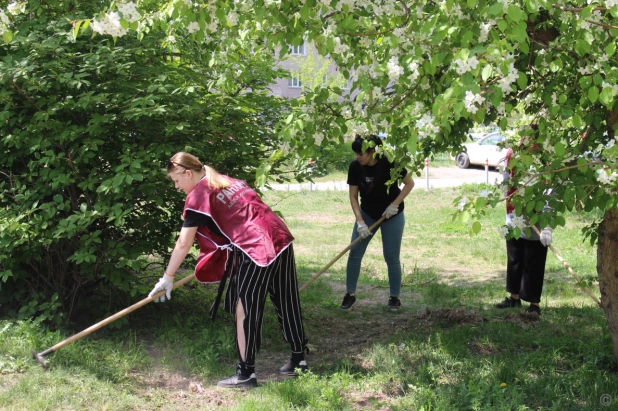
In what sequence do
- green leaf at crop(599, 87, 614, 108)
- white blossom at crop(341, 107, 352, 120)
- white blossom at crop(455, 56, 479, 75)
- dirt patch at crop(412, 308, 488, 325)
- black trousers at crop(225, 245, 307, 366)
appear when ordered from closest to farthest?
white blossom at crop(455, 56, 479, 75) < green leaf at crop(599, 87, 614, 108) < white blossom at crop(341, 107, 352, 120) < black trousers at crop(225, 245, 307, 366) < dirt patch at crop(412, 308, 488, 325)

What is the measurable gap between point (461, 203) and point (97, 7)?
3524mm

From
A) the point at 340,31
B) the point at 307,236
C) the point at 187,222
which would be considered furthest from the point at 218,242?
the point at 307,236

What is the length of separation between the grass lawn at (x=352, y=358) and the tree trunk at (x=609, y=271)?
0.38 metres

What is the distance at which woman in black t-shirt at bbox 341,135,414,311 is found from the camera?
6.45 m

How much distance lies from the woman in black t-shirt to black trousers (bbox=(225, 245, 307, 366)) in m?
1.73

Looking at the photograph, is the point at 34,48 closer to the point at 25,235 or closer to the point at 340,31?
the point at 25,235

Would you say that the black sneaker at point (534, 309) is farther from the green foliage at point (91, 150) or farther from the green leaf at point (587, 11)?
the green leaf at point (587, 11)

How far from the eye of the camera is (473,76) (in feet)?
9.90

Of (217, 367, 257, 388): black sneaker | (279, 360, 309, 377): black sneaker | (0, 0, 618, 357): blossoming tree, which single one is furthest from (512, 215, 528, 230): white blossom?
(217, 367, 257, 388): black sneaker

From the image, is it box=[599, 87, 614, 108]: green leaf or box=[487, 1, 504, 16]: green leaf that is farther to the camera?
box=[599, 87, 614, 108]: green leaf

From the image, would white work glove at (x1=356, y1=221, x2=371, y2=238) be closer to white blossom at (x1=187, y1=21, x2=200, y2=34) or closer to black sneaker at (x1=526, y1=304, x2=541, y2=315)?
black sneaker at (x1=526, y1=304, x2=541, y2=315)

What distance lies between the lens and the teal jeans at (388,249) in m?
6.60

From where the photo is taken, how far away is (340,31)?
3734 millimetres

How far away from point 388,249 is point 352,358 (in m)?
1.73
